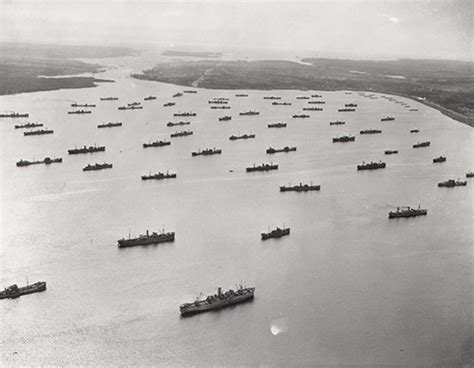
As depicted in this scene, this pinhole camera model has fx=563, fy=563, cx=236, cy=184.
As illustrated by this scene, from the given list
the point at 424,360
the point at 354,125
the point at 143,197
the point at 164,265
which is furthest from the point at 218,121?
the point at 424,360

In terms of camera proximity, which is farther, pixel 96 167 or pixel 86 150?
pixel 86 150

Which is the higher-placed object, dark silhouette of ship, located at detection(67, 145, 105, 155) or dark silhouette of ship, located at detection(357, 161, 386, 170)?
dark silhouette of ship, located at detection(357, 161, 386, 170)

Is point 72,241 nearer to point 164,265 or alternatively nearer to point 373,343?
point 164,265

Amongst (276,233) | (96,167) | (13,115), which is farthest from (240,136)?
(13,115)

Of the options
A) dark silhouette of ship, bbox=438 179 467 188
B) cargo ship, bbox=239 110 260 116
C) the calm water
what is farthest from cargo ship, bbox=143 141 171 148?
dark silhouette of ship, bbox=438 179 467 188

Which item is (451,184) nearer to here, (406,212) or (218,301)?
(406,212)

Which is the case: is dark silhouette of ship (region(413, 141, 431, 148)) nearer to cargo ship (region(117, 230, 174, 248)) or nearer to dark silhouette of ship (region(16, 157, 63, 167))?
cargo ship (region(117, 230, 174, 248))
